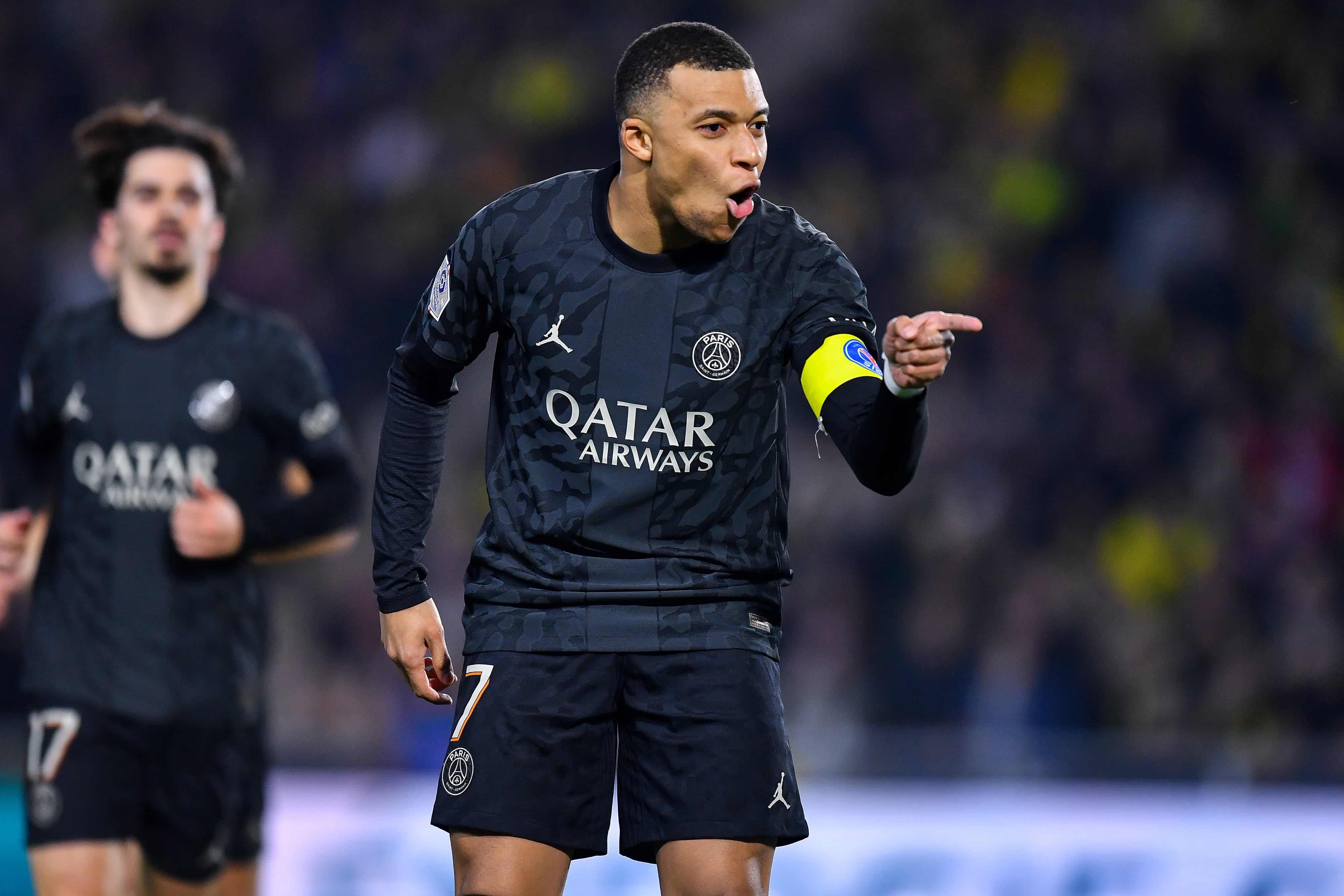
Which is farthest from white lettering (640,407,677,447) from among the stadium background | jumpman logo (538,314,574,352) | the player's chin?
the stadium background

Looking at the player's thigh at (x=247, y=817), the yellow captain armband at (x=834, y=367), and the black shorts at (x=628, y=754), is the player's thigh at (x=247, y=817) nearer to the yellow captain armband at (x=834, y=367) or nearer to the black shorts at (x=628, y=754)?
the black shorts at (x=628, y=754)

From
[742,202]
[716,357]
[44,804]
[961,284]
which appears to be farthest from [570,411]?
[961,284]

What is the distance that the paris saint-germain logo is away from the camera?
3.37 meters

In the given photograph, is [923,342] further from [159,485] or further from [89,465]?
[89,465]

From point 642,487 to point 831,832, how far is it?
3.98m

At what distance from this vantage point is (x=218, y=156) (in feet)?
17.7

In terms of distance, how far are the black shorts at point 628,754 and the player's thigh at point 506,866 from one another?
2 centimetres

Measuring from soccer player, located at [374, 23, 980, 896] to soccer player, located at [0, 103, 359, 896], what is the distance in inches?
60.0

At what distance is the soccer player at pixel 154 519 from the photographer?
462 cm

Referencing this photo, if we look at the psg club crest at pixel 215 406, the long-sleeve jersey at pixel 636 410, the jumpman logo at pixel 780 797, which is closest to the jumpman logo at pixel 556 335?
the long-sleeve jersey at pixel 636 410

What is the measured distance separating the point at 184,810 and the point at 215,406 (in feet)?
3.77

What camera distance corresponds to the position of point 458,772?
3340 mm

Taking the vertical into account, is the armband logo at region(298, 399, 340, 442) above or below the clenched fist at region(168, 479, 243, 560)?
above

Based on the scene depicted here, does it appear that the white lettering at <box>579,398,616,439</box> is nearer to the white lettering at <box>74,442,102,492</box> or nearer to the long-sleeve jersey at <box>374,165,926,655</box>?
the long-sleeve jersey at <box>374,165,926,655</box>
